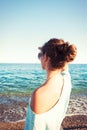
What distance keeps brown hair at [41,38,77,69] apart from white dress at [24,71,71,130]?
0.53ft

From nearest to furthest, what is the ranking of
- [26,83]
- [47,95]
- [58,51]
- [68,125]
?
[47,95]
[58,51]
[68,125]
[26,83]

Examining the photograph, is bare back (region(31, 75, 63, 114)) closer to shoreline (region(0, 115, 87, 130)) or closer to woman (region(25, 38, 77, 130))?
woman (region(25, 38, 77, 130))

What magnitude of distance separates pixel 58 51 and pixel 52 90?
1.08 ft

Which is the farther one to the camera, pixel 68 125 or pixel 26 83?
pixel 26 83

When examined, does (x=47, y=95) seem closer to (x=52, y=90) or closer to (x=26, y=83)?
(x=52, y=90)

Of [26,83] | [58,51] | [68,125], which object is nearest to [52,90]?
[58,51]

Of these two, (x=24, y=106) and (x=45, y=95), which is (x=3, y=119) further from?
(x=45, y=95)

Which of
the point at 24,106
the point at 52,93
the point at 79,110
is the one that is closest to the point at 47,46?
the point at 52,93

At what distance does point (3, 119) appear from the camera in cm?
1069

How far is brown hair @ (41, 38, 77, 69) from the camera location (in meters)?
2.06

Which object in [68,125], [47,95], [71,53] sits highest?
[71,53]

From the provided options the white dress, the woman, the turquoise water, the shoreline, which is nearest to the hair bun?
the woman

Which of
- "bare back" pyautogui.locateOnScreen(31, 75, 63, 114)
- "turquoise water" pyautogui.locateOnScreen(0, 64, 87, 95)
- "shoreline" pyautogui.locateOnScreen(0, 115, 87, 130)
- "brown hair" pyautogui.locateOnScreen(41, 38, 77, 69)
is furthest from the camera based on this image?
"turquoise water" pyautogui.locateOnScreen(0, 64, 87, 95)

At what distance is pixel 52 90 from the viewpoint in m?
1.99
